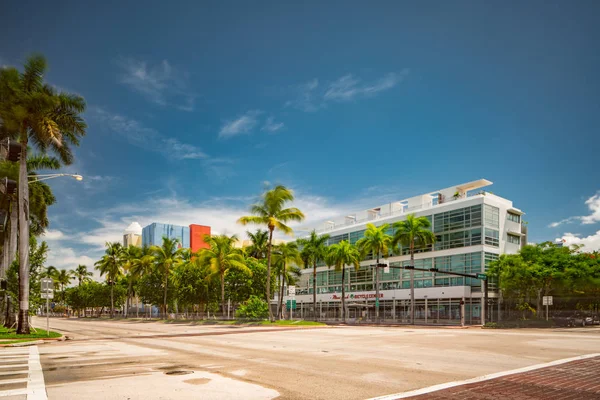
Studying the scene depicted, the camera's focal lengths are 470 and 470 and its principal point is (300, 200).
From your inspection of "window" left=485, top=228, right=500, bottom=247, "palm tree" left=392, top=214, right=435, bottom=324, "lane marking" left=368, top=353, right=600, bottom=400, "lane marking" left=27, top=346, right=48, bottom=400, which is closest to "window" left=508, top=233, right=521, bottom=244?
"window" left=485, top=228, right=500, bottom=247

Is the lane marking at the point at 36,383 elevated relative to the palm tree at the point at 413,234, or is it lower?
lower

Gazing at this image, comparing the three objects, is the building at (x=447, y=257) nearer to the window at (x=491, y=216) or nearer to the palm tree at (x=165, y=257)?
the window at (x=491, y=216)

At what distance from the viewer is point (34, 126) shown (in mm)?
27828

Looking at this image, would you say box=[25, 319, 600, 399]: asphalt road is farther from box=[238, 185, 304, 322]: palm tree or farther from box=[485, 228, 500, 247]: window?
box=[485, 228, 500, 247]: window

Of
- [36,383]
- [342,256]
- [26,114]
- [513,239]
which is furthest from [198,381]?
[513,239]

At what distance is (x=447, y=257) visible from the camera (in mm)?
65750

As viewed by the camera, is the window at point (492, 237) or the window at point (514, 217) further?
the window at point (514, 217)

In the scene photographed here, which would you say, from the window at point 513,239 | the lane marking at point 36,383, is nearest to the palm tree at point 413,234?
the window at point 513,239

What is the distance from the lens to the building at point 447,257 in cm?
6056

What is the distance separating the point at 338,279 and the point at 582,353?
67.4m

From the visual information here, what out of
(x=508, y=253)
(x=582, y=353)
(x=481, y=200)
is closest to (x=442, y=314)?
(x=508, y=253)

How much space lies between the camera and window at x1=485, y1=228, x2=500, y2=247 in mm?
61094

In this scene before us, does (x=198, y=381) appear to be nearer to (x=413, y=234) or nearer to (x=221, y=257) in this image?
(x=221, y=257)

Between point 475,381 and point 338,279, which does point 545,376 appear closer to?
point 475,381
